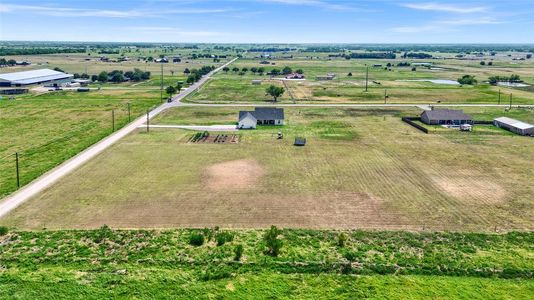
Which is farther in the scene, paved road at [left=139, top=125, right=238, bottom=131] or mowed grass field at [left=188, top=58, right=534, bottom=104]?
mowed grass field at [left=188, top=58, right=534, bottom=104]

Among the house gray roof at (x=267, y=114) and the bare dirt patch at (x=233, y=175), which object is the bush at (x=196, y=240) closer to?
the bare dirt patch at (x=233, y=175)

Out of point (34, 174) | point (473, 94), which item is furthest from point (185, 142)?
point (473, 94)

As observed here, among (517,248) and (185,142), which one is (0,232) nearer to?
(185,142)

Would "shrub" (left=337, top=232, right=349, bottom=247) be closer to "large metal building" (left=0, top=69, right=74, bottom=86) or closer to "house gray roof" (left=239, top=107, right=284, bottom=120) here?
"house gray roof" (left=239, top=107, right=284, bottom=120)

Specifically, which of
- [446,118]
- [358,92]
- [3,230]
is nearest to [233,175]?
[3,230]

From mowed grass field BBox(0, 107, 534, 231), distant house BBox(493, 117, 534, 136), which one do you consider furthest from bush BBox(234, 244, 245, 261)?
distant house BBox(493, 117, 534, 136)
